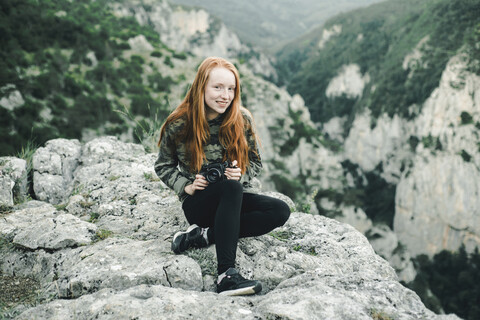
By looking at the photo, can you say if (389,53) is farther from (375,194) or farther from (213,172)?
(213,172)

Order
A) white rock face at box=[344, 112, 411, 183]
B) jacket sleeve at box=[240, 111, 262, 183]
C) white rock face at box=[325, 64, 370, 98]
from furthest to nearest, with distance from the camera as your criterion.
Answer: white rock face at box=[325, 64, 370, 98], white rock face at box=[344, 112, 411, 183], jacket sleeve at box=[240, 111, 262, 183]

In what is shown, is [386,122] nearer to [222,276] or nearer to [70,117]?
[70,117]

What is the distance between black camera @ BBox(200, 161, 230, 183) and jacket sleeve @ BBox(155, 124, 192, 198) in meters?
0.24

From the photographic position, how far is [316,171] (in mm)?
40500

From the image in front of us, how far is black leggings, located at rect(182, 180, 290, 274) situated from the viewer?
2.36 m

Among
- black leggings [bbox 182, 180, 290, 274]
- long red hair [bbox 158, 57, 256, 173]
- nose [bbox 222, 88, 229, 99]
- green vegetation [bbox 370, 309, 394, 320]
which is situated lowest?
green vegetation [bbox 370, 309, 394, 320]

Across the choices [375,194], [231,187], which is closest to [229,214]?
[231,187]

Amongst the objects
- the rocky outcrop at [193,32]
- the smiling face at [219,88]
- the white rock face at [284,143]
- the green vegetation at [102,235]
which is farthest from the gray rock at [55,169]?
the rocky outcrop at [193,32]

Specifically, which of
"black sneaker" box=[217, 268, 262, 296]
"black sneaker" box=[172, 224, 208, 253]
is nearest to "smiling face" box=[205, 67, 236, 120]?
"black sneaker" box=[172, 224, 208, 253]

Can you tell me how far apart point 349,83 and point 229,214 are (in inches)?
3403

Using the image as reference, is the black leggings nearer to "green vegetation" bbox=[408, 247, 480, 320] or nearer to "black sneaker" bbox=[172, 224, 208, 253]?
"black sneaker" bbox=[172, 224, 208, 253]

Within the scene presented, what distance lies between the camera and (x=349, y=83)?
81.4 metres

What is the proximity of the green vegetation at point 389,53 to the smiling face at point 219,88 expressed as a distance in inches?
2458

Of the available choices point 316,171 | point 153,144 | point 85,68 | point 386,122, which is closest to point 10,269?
point 153,144
